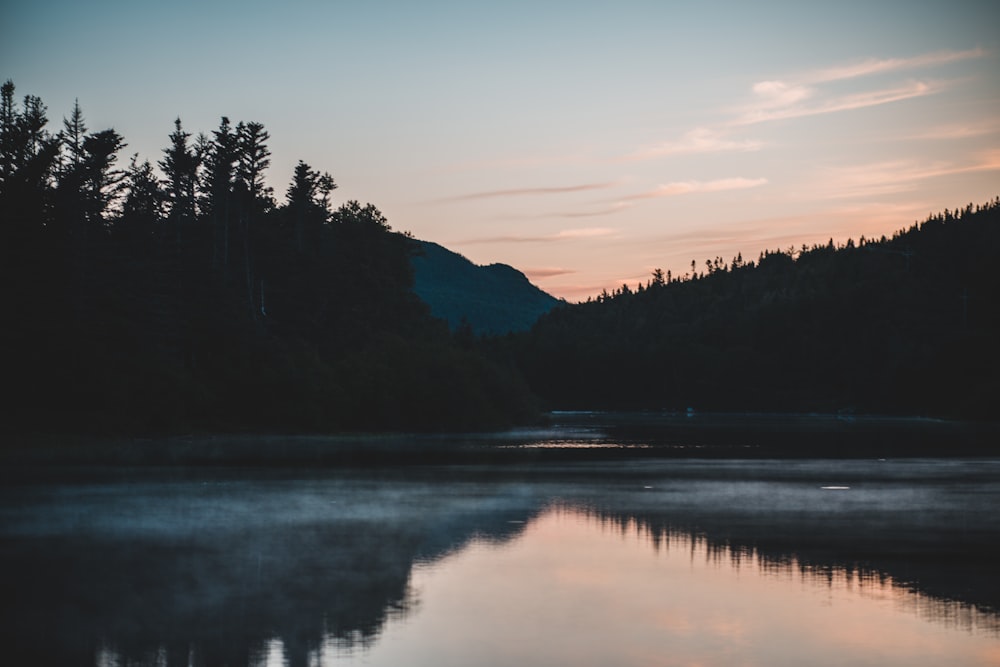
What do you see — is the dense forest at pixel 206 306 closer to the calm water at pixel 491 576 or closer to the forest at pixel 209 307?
the forest at pixel 209 307

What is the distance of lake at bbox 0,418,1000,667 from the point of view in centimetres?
1853

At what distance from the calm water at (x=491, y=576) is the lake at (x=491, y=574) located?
79mm

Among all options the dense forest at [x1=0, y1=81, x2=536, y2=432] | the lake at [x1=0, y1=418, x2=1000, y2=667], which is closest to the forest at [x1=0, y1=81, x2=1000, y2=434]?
the dense forest at [x1=0, y1=81, x2=536, y2=432]

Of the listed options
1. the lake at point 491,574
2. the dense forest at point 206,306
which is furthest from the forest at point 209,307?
the lake at point 491,574

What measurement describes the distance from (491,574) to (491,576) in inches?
11.1

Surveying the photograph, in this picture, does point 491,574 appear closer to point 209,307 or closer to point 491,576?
point 491,576

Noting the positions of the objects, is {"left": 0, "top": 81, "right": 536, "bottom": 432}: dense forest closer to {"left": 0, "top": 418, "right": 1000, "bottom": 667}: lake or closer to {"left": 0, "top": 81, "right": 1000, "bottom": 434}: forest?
{"left": 0, "top": 81, "right": 1000, "bottom": 434}: forest

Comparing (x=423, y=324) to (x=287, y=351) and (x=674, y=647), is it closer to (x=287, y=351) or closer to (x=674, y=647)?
(x=287, y=351)

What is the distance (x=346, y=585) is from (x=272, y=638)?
4936 millimetres

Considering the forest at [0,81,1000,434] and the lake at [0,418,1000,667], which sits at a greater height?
the forest at [0,81,1000,434]

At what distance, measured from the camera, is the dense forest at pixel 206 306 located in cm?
7581

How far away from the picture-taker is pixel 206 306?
9762cm

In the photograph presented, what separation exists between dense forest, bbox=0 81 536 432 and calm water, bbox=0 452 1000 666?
31933 mm

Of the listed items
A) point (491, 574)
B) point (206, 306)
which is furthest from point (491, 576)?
point (206, 306)
